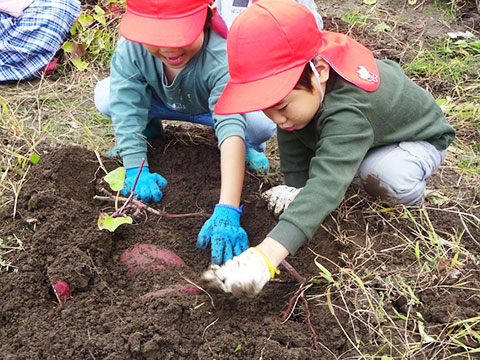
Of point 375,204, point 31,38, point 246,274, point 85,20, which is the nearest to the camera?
point 246,274

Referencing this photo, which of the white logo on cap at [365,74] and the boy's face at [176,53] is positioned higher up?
the white logo on cap at [365,74]

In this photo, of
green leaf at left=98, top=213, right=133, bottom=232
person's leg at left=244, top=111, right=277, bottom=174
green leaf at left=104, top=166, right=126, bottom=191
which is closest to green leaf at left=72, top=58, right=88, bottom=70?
person's leg at left=244, top=111, right=277, bottom=174

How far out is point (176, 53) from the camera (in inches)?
79.7

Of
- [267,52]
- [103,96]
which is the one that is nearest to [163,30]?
[267,52]

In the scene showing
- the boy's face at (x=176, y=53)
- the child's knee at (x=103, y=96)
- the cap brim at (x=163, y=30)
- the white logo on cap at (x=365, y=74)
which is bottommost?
the child's knee at (x=103, y=96)

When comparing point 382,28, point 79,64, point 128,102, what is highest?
point 128,102

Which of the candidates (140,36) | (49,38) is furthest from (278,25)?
(49,38)

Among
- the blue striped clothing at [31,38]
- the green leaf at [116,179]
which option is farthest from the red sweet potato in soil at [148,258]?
the blue striped clothing at [31,38]

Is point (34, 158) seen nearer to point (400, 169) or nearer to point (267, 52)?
point (267, 52)

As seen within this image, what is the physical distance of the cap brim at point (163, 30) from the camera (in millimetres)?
1896

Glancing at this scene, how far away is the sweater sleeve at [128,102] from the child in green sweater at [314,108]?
2.50 ft

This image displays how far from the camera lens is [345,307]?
5.55 feet

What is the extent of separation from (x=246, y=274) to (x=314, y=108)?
0.63 m

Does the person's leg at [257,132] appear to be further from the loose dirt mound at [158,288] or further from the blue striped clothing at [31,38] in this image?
the blue striped clothing at [31,38]
